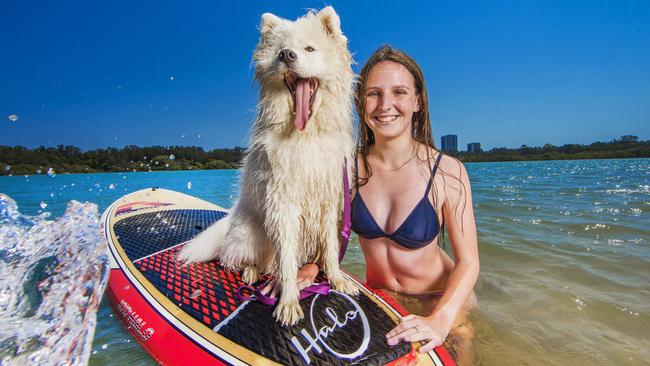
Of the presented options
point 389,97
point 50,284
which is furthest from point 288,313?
point 50,284

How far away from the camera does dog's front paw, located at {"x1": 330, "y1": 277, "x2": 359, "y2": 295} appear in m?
2.47

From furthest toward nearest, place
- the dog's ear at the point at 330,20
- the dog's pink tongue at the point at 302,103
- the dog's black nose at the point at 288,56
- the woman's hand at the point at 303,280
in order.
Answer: the woman's hand at the point at 303,280 < the dog's ear at the point at 330,20 < the dog's pink tongue at the point at 302,103 < the dog's black nose at the point at 288,56

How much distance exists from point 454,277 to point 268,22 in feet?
7.47

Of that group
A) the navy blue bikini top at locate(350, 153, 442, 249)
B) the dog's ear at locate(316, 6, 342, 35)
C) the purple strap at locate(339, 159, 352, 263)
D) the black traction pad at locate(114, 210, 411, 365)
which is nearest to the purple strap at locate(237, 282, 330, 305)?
the black traction pad at locate(114, 210, 411, 365)

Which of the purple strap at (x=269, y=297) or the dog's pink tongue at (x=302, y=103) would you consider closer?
the dog's pink tongue at (x=302, y=103)

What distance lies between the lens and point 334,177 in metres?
2.31

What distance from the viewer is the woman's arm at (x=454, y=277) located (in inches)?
84.6

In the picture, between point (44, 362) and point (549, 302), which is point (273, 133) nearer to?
point (44, 362)

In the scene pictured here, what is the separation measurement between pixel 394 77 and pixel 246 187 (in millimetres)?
1469

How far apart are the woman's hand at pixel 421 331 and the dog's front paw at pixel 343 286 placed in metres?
0.41

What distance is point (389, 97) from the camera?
2736 mm

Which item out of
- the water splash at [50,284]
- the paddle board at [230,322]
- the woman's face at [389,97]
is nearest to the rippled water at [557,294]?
the paddle board at [230,322]

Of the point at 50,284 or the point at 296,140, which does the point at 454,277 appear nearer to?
the point at 296,140

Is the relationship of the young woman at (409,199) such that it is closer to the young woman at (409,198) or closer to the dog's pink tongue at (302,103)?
the young woman at (409,198)
